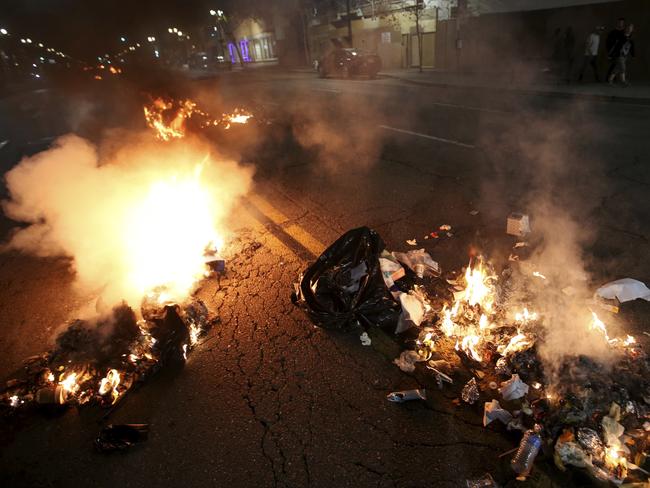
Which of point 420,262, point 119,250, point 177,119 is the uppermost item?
point 177,119

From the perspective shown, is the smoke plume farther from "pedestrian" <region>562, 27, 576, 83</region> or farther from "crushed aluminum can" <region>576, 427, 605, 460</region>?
"pedestrian" <region>562, 27, 576, 83</region>

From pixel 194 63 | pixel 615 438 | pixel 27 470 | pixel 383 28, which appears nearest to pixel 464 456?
pixel 615 438

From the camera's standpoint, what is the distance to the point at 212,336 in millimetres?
3193

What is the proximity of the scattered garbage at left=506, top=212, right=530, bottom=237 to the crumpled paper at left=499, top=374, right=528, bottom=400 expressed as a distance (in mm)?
2097

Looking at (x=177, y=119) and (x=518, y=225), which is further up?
(x=177, y=119)

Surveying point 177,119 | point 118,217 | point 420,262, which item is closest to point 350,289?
point 420,262

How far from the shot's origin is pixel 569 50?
42.1ft

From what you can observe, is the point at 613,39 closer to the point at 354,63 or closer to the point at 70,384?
the point at 354,63

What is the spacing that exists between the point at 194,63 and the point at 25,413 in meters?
39.9

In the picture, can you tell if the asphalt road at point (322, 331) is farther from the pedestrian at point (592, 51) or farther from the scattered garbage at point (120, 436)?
the pedestrian at point (592, 51)

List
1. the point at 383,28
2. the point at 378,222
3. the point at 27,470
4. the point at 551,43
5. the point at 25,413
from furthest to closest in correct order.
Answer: the point at 383,28 < the point at 551,43 < the point at 378,222 < the point at 25,413 < the point at 27,470

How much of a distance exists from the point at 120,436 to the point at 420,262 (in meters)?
2.71

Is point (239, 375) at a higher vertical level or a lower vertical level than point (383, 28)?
lower

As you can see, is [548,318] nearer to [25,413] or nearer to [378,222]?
[378,222]
